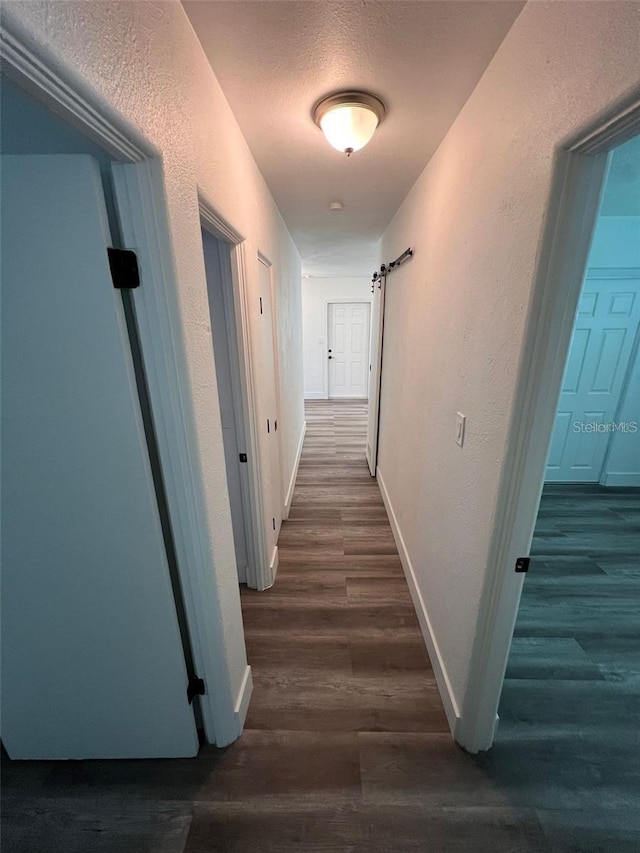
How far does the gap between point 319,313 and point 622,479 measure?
A: 5144mm

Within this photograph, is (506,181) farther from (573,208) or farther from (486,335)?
(486,335)

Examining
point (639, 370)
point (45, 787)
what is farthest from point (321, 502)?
point (639, 370)

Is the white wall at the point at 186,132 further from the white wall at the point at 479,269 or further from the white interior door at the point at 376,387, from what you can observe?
the white interior door at the point at 376,387

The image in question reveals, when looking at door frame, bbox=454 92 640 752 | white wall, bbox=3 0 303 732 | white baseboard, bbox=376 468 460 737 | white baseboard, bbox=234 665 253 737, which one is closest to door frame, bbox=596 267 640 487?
white baseboard, bbox=376 468 460 737

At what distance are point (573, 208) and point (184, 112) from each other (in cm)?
102

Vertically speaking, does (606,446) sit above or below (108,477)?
below

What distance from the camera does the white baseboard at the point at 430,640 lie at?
1.31 m

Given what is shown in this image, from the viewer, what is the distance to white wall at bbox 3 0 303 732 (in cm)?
52

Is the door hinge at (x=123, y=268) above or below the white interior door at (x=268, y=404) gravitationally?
above

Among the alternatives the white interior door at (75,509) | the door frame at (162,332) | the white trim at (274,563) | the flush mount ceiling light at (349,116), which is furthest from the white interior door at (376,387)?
the white interior door at (75,509)

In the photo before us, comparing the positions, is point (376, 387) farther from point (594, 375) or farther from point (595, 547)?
point (595, 547)

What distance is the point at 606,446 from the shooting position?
326 centimetres

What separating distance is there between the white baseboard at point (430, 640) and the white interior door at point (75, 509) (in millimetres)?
1022

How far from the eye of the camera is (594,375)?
121 inches
